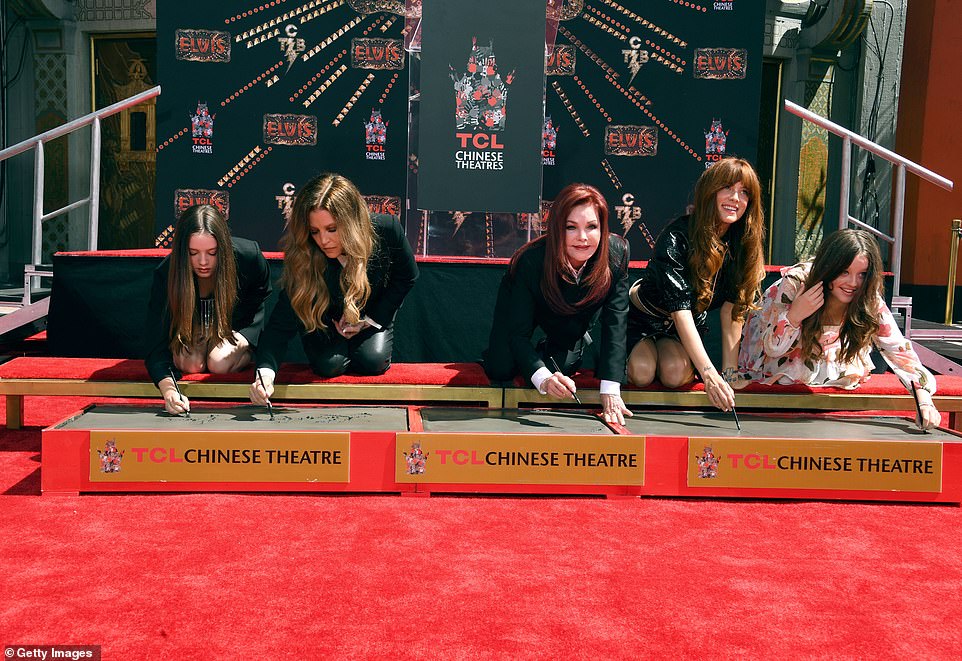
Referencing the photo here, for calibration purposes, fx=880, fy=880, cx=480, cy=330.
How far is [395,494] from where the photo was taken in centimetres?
263

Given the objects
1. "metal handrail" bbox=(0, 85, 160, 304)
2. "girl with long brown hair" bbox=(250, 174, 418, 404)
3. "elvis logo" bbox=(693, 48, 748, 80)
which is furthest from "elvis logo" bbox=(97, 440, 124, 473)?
"elvis logo" bbox=(693, 48, 748, 80)

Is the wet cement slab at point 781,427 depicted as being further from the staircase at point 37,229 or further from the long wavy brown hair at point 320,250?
the staircase at point 37,229

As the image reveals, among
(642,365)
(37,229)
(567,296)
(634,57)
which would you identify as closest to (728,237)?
(642,365)

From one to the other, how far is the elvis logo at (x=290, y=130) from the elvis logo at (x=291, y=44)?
0.33m

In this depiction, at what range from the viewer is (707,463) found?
8.68 feet

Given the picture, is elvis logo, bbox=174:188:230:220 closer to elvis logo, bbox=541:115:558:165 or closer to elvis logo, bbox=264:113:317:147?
elvis logo, bbox=264:113:317:147

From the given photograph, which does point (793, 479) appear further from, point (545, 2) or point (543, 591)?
point (545, 2)

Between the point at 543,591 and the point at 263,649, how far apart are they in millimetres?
618

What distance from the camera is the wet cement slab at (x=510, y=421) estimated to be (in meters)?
2.68

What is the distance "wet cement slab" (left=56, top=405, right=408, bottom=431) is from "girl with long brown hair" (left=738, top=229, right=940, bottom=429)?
4.29 feet

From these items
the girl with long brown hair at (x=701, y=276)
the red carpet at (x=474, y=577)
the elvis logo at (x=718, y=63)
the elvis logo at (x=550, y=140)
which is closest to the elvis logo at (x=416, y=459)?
the red carpet at (x=474, y=577)

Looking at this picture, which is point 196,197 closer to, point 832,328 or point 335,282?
point 335,282

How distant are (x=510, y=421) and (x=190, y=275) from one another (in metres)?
1.23

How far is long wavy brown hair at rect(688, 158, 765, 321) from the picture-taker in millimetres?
3027
